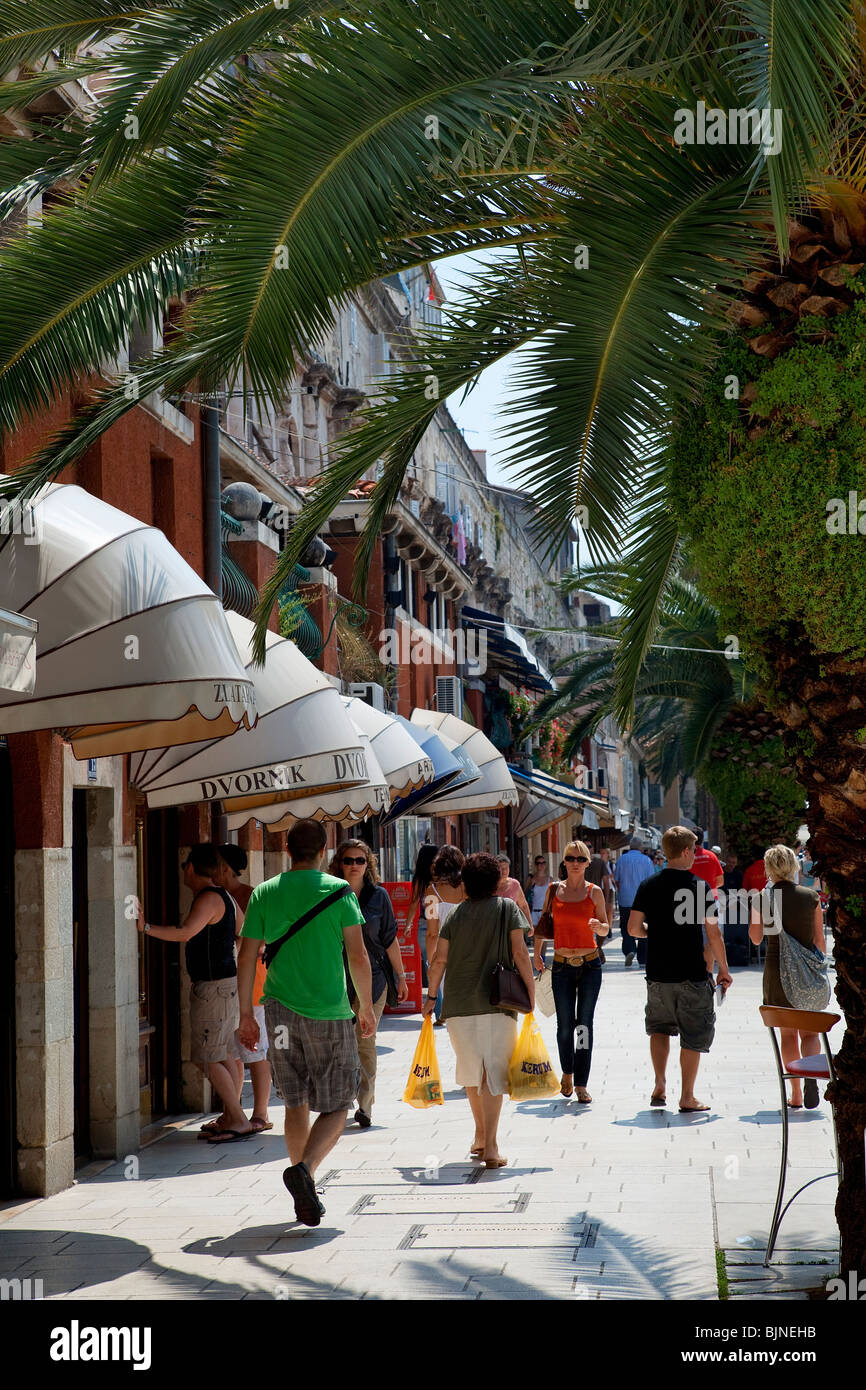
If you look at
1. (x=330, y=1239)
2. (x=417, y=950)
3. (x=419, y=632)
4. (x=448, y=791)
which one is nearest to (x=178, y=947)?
(x=330, y=1239)

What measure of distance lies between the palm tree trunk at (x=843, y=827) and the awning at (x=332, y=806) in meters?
5.85

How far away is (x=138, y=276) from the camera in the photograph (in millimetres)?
6395

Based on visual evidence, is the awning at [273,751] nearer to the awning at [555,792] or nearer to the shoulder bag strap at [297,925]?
the shoulder bag strap at [297,925]

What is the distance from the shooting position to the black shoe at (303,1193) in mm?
7574

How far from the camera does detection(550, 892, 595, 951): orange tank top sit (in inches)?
448

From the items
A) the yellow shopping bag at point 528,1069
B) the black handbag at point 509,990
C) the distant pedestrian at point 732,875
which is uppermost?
the black handbag at point 509,990

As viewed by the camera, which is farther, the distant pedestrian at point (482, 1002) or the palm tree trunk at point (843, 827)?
the distant pedestrian at point (482, 1002)

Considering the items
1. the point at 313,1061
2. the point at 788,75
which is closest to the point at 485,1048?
the point at 313,1061

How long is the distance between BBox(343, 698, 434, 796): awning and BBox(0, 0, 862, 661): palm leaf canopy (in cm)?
954

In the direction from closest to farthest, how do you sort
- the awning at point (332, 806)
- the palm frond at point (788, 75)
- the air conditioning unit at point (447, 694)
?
the palm frond at point (788, 75) < the awning at point (332, 806) < the air conditioning unit at point (447, 694)

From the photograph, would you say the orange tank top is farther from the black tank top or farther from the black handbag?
the black tank top

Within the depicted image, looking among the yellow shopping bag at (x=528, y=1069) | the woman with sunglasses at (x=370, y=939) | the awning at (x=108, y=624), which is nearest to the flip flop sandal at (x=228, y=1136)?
the woman with sunglasses at (x=370, y=939)

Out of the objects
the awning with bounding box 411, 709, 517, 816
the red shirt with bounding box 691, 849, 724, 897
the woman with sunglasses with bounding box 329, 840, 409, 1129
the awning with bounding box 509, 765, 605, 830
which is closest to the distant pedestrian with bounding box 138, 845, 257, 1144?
the woman with sunglasses with bounding box 329, 840, 409, 1129
